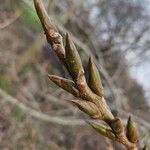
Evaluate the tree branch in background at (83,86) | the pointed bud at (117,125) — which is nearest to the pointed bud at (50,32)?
the tree branch in background at (83,86)

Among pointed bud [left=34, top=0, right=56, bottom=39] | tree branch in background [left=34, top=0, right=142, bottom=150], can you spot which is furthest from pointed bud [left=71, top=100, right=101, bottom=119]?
pointed bud [left=34, top=0, right=56, bottom=39]

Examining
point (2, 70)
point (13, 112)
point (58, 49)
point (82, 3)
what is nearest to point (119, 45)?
point (82, 3)

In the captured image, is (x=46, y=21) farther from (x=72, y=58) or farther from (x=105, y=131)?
(x=105, y=131)

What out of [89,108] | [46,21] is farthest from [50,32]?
[89,108]

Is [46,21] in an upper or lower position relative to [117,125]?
upper

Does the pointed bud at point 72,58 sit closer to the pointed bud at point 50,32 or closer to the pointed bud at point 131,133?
the pointed bud at point 50,32

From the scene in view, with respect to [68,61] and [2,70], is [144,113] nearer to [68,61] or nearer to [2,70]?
[2,70]

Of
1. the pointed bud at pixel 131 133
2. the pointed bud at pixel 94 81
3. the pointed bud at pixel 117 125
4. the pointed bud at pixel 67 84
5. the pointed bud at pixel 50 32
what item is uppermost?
the pointed bud at pixel 50 32
